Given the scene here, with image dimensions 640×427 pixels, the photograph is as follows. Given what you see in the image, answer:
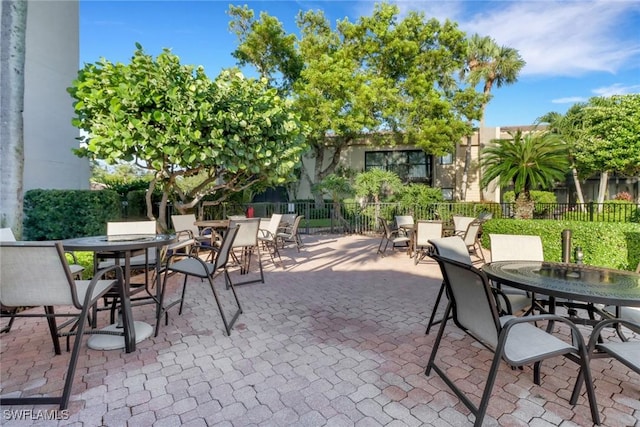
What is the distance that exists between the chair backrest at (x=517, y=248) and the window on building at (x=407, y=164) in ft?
53.7

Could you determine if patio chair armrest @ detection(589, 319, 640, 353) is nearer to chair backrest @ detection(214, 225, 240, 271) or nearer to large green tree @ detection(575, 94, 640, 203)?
chair backrest @ detection(214, 225, 240, 271)

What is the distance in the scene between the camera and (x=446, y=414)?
2023 mm

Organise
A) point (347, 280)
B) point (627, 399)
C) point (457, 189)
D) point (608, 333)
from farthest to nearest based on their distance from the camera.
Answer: point (457, 189) → point (347, 280) → point (608, 333) → point (627, 399)

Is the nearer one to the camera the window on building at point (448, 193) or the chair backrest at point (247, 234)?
the chair backrest at point (247, 234)

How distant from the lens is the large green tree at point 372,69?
1404 centimetres

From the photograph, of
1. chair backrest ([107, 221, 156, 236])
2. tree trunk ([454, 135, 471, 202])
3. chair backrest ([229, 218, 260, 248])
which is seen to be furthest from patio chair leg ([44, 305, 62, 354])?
tree trunk ([454, 135, 471, 202])

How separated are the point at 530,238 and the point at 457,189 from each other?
55.7ft

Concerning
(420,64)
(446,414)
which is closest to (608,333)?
(446,414)

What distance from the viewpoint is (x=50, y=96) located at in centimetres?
716

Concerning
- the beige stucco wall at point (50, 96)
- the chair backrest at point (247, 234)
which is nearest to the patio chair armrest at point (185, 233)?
the chair backrest at point (247, 234)

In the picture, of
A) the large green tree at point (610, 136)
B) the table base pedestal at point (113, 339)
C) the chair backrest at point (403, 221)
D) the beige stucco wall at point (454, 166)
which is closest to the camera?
the table base pedestal at point (113, 339)

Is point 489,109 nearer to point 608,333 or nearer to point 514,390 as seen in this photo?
point 608,333

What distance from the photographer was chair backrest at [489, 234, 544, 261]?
3.49 m

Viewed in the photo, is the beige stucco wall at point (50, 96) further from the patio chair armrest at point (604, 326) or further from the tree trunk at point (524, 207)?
the tree trunk at point (524, 207)
